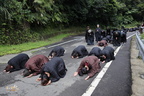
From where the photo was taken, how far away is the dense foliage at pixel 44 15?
12016 millimetres

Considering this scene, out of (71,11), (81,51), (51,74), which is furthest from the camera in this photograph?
(71,11)

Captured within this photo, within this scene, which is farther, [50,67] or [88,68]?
[88,68]

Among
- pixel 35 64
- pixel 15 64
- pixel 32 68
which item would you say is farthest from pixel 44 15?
pixel 32 68

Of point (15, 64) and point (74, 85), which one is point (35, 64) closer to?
point (15, 64)

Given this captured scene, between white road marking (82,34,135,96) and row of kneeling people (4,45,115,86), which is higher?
row of kneeling people (4,45,115,86)

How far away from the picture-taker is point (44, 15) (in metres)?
15.3

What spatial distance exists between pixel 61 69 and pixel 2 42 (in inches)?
311

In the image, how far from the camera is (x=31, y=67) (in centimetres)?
561

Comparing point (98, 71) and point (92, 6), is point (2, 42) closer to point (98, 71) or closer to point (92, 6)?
point (98, 71)

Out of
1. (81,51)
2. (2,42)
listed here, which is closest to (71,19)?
(2,42)

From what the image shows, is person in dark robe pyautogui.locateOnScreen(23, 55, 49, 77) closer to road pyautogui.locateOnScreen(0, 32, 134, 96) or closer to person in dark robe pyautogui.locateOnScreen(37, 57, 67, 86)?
road pyautogui.locateOnScreen(0, 32, 134, 96)

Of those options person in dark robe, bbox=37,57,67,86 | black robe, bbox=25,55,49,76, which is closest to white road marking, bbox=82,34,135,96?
person in dark robe, bbox=37,57,67,86

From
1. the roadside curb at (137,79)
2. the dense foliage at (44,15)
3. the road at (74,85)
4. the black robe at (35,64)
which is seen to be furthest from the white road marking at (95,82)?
the dense foliage at (44,15)

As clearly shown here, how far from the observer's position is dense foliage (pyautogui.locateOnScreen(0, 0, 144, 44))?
1202 centimetres
